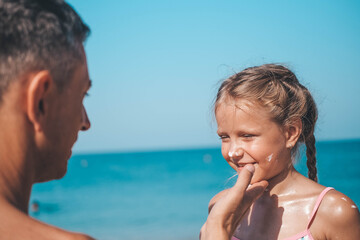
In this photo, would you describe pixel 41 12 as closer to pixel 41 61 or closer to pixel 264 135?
pixel 41 61

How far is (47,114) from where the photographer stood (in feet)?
4.89

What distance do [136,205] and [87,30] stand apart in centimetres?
2507

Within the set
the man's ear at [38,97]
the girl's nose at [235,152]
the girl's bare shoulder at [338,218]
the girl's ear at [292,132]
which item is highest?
the man's ear at [38,97]

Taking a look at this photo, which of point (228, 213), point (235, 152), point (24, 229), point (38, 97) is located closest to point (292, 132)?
point (235, 152)

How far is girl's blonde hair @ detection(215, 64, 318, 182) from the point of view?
3072mm

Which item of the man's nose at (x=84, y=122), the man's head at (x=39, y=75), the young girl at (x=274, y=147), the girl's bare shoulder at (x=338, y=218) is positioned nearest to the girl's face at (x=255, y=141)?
the young girl at (x=274, y=147)

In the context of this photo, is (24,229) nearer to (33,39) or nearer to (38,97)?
(38,97)

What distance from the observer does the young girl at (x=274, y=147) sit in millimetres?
2881

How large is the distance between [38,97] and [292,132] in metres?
2.30

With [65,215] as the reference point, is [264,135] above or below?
above

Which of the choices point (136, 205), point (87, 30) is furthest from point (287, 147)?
point (136, 205)

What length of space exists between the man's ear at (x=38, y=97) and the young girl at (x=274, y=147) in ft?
6.17

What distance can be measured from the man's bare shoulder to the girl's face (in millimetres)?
1908

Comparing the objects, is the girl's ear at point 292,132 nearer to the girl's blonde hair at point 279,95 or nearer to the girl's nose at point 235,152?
the girl's blonde hair at point 279,95
